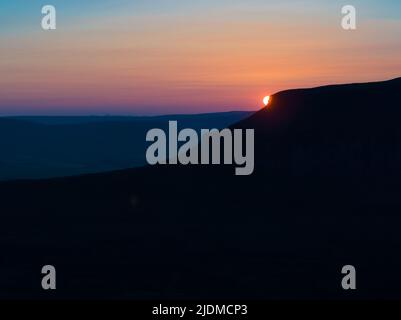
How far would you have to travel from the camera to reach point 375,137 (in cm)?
6794

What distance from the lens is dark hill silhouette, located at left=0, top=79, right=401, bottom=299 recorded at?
3519 cm

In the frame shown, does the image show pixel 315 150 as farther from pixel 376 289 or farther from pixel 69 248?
pixel 376 289

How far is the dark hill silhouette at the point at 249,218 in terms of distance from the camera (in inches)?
1385

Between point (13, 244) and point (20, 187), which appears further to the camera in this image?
point (20, 187)

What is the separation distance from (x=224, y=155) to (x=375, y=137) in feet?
46.6

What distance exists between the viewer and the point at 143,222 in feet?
172

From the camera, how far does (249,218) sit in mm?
54125
